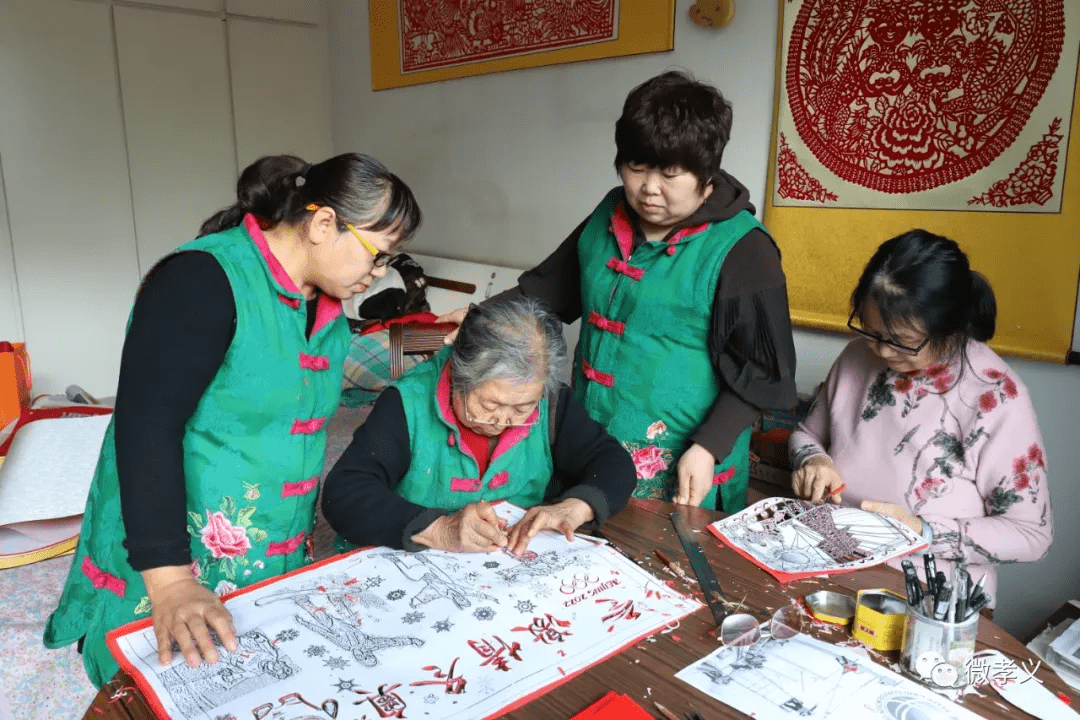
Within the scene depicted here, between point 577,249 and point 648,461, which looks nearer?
point 648,461

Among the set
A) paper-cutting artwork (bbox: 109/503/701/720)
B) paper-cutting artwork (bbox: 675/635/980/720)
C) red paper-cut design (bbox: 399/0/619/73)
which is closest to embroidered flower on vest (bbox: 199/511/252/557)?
paper-cutting artwork (bbox: 109/503/701/720)

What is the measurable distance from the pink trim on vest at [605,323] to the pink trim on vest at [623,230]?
0.15 metres

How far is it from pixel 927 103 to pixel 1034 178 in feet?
1.25

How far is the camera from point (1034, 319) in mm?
2152

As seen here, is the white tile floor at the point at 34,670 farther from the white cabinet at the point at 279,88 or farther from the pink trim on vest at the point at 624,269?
the white cabinet at the point at 279,88

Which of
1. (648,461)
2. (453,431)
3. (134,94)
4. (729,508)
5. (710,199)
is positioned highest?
(134,94)

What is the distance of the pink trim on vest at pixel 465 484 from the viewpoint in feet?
4.83

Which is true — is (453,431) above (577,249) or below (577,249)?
below

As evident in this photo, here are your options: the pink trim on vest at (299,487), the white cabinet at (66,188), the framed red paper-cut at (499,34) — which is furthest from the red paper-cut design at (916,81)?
the white cabinet at (66,188)

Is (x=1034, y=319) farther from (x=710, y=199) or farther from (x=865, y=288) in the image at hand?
(x=710, y=199)

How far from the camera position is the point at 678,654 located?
1006mm

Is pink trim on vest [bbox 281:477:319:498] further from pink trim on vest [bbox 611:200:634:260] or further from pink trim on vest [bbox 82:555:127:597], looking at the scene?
pink trim on vest [bbox 611:200:634:260]

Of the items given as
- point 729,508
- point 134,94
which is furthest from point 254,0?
point 729,508

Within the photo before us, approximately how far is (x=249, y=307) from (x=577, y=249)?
3.33ft
